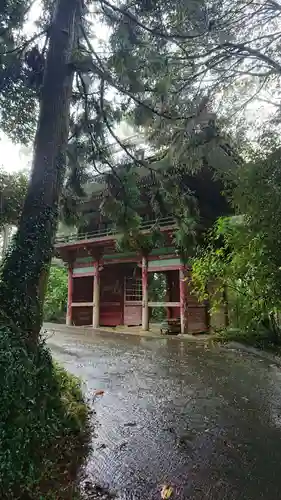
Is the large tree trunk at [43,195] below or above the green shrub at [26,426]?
above

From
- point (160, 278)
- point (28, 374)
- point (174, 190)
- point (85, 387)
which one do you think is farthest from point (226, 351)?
point (160, 278)

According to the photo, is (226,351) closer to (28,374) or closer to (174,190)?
(174,190)

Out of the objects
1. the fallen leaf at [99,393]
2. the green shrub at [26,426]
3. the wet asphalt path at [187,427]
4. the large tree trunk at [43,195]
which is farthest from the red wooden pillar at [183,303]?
the green shrub at [26,426]

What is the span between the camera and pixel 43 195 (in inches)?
105

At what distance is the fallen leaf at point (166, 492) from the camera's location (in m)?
1.87

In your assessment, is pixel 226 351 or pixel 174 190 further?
pixel 226 351

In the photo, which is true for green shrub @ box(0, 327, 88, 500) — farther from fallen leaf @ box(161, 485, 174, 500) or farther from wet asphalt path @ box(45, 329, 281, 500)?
fallen leaf @ box(161, 485, 174, 500)

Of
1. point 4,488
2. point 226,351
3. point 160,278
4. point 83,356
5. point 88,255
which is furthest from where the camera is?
point 160,278

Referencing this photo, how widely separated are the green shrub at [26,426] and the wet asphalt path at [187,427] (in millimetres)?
318

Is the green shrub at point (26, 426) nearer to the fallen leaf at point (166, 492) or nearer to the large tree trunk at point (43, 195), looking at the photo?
the large tree trunk at point (43, 195)

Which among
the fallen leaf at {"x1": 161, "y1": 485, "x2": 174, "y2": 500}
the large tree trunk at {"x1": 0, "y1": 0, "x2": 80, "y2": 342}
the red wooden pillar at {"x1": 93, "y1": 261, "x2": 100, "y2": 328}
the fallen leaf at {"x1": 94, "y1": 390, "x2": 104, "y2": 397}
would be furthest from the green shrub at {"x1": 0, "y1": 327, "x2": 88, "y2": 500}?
the red wooden pillar at {"x1": 93, "y1": 261, "x2": 100, "y2": 328}

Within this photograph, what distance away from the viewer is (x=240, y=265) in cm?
535

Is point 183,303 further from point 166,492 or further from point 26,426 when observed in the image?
point 26,426

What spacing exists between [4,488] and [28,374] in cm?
50
